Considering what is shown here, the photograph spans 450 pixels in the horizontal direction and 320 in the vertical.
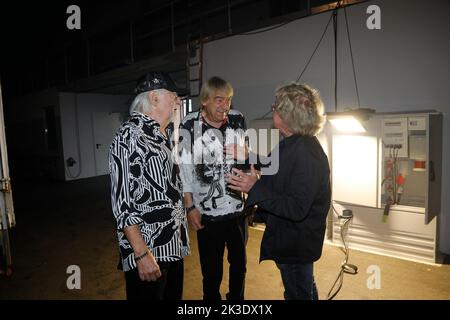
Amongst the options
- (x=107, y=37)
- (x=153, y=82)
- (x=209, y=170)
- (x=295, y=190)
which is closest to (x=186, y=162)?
(x=209, y=170)

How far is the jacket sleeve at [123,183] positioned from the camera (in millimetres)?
1511

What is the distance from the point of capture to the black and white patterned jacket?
1520 mm

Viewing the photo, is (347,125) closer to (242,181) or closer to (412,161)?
(412,161)

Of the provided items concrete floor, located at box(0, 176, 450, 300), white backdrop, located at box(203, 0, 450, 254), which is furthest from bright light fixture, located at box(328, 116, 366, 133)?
concrete floor, located at box(0, 176, 450, 300)

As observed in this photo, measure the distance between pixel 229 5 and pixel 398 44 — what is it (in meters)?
3.06

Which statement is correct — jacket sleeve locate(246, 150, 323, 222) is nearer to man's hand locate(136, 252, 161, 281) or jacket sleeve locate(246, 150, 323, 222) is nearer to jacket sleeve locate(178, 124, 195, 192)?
man's hand locate(136, 252, 161, 281)

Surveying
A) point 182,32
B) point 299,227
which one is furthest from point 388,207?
point 182,32

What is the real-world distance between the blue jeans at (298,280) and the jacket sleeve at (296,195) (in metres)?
0.34

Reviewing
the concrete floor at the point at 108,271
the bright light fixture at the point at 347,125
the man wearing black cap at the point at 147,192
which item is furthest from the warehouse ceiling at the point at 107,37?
the man wearing black cap at the point at 147,192

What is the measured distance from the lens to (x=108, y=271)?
3775 millimetres

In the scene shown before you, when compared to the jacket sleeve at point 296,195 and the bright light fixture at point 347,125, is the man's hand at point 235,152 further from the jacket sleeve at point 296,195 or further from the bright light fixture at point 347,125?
the bright light fixture at point 347,125

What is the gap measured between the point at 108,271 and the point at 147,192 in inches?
106

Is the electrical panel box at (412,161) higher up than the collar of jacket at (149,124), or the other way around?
the collar of jacket at (149,124)

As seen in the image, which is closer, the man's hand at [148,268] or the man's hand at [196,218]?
the man's hand at [148,268]
